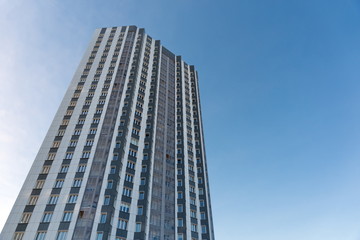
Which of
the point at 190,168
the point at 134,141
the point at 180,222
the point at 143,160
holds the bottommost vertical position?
the point at 180,222

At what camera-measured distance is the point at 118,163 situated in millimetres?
44750

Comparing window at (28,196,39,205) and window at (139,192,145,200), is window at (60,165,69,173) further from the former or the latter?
window at (139,192,145,200)

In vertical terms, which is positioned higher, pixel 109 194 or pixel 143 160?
pixel 143 160

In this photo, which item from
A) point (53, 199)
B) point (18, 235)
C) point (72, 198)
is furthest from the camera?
point (72, 198)

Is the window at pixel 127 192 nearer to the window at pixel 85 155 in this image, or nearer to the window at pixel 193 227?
the window at pixel 85 155

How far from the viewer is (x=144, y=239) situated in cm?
3878

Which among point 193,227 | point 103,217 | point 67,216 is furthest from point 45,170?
point 193,227

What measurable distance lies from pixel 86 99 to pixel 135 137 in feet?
55.5

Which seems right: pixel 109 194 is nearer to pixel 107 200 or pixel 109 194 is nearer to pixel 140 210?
pixel 107 200

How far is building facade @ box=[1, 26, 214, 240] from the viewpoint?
3719cm

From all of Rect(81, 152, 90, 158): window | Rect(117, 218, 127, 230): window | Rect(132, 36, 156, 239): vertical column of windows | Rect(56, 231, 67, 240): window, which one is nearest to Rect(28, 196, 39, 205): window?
Rect(56, 231, 67, 240): window

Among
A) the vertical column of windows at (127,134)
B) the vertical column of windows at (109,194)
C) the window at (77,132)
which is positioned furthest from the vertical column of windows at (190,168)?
the window at (77,132)

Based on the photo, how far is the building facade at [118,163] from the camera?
37.2 metres

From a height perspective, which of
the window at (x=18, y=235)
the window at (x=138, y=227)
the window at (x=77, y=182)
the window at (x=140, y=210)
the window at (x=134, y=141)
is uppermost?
the window at (x=134, y=141)
